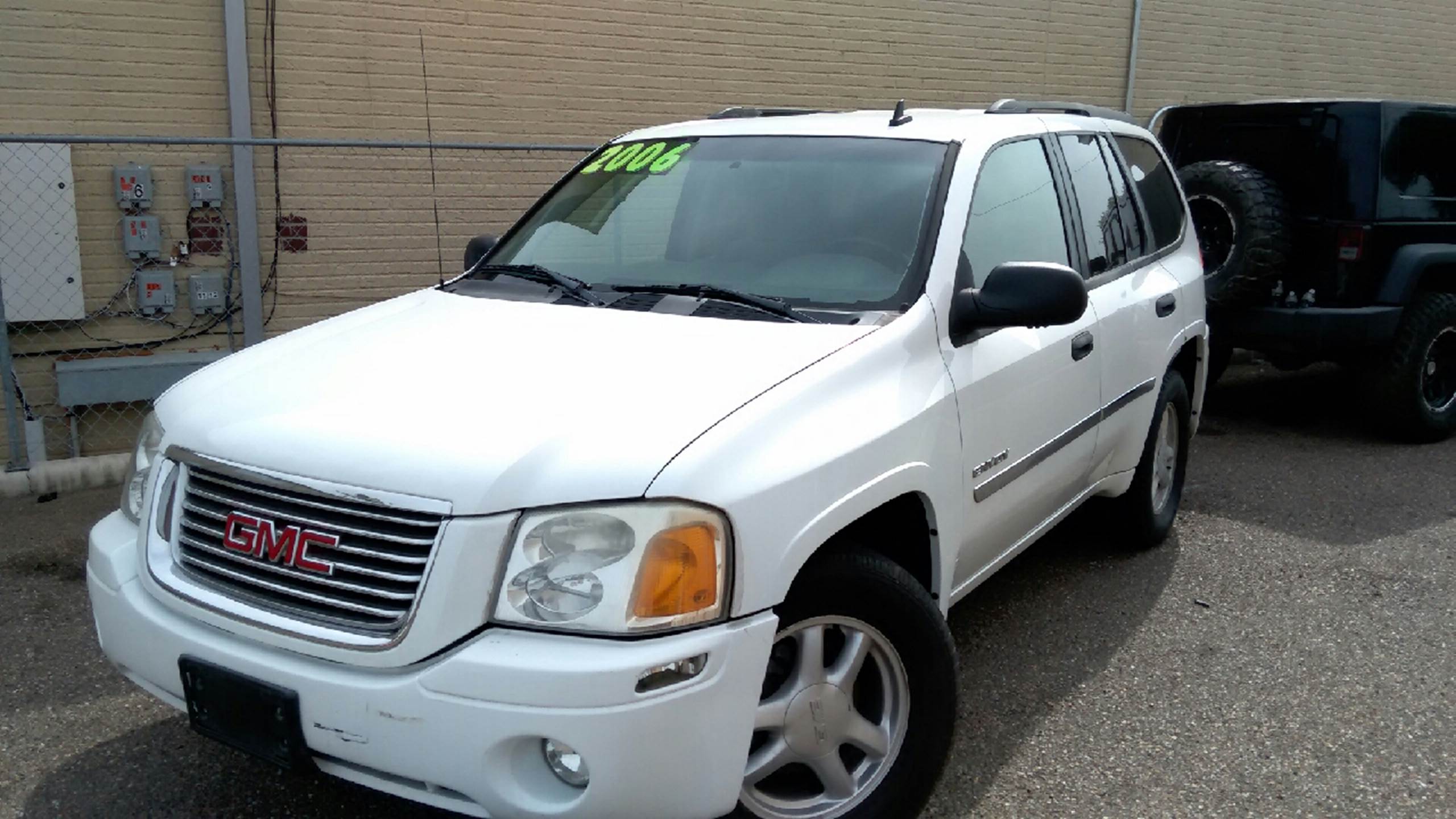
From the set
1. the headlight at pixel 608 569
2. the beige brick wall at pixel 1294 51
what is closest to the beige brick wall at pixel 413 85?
the beige brick wall at pixel 1294 51

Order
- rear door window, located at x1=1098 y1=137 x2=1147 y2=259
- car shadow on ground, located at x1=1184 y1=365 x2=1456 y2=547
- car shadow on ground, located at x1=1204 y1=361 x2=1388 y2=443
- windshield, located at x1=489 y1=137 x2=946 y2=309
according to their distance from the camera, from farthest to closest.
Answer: car shadow on ground, located at x1=1204 y1=361 x2=1388 y2=443 < car shadow on ground, located at x1=1184 y1=365 x2=1456 y2=547 < rear door window, located at x1=1098 y1=137 x2=1147 y2=259 < windshield, located at x1=489 y1=137 x2=946 y2=309

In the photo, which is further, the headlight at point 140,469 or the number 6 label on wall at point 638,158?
the number 6 label on wall at point 638,158

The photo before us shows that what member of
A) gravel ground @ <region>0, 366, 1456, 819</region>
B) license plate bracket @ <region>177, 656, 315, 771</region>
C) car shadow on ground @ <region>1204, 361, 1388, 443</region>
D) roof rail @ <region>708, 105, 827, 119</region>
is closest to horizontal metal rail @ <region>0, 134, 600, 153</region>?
gravel ground @ <region>0, 366, 1456, 819</region>

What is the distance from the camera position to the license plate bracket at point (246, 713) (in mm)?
2441

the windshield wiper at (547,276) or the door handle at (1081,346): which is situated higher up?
the windshield wiper at (547,276)

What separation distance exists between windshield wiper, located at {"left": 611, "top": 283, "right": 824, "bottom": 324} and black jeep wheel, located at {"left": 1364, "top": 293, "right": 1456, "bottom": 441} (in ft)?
17.3

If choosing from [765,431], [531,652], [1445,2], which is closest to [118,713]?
[531,652]

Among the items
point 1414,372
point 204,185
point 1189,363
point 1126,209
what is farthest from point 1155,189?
point 204,185

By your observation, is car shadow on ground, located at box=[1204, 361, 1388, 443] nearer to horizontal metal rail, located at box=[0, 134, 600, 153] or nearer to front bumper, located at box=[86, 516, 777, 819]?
horizontal metal rail, located at box=[0, 134, 600, 153]

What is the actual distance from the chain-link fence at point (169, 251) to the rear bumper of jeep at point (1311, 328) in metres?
4.09

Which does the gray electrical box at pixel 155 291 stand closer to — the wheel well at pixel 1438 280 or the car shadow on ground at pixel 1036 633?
the car shadow on ground at pixel 1036 633

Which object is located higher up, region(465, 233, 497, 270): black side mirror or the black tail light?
region(465, 233, 497, 270): black side mirror

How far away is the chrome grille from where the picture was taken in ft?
7.86

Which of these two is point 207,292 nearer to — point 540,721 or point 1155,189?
point 1155,189
